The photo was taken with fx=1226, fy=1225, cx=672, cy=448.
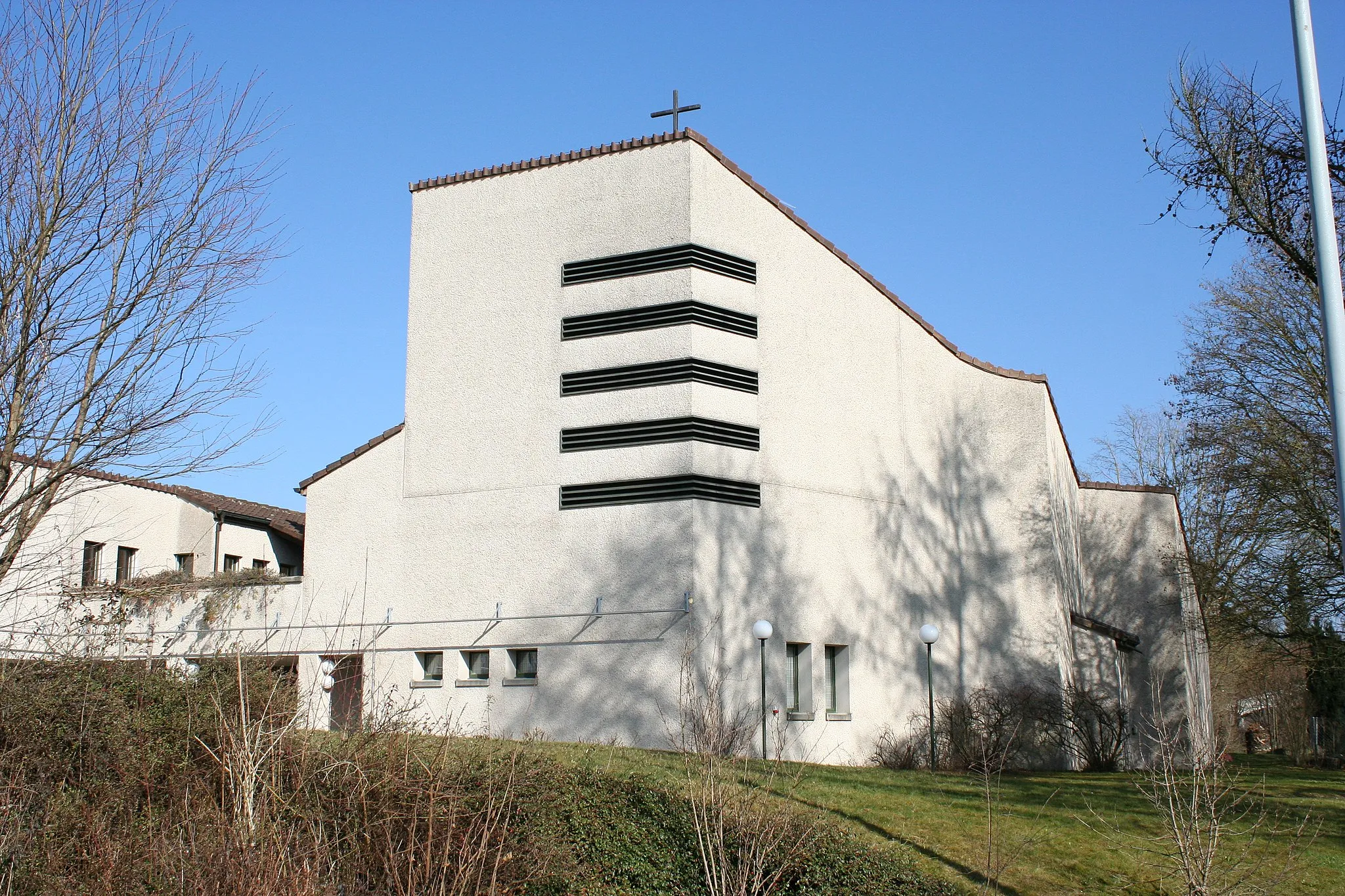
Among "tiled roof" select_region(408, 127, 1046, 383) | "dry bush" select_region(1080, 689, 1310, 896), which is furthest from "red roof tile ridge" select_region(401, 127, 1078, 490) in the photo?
"dry bush" select_region(1080, 689, 1310, 896)

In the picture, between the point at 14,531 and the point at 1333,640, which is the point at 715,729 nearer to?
the point at 14,531

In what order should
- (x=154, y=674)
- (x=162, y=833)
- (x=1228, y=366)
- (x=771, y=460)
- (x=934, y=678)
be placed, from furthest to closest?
(x=1228, y=366), (x=934, y=678), (x=771, y=460), (x=154, y=674), (x=162, y=833)

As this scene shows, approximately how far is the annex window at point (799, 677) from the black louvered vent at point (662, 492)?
2.95m

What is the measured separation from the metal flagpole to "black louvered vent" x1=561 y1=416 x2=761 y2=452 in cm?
1534

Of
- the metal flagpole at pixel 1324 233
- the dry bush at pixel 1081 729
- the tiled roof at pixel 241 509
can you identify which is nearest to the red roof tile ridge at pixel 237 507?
the tiled roof at pixel 241 509

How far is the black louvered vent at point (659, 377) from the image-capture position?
76.9 feet

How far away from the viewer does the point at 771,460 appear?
2416 centimetres

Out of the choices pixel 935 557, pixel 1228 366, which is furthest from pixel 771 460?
pixel 1228 366

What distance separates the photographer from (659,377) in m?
23.6

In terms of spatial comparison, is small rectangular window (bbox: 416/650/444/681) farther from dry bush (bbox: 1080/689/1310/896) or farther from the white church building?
dry bush (bbox: 1080/689/1310/896)

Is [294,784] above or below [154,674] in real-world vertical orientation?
below

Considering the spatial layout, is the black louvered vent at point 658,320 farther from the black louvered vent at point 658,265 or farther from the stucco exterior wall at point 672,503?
the black louvered vent at point 658,265

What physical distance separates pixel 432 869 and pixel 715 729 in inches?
120

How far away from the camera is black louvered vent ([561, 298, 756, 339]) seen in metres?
23.7
